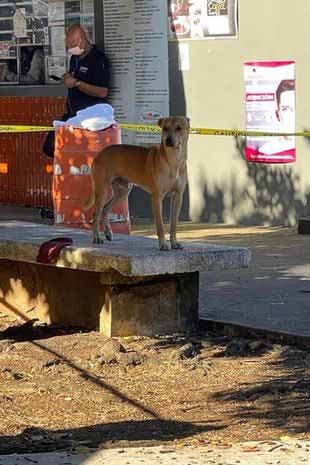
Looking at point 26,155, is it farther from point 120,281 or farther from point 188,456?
point 188,456

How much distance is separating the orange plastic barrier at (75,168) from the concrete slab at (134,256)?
3.20 meters

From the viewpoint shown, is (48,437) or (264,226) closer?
(48,437)

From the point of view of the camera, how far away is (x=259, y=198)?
14695mm

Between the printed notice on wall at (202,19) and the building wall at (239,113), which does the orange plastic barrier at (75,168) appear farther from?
the printed notice on wall at (202,19)

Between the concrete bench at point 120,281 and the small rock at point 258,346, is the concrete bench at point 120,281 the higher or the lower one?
the higher one

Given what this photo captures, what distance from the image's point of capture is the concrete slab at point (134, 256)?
855 cm

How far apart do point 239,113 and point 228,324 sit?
20.0 feet

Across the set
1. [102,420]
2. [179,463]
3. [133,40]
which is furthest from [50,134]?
[179,463]

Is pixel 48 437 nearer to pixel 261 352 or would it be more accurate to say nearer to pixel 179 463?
pixel 179 463

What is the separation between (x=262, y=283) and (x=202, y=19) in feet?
16.5

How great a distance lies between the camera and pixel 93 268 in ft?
28.8

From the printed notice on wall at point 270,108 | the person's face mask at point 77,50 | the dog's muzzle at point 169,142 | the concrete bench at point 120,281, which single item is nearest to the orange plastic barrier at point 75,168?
the person's face mask at point 77,50

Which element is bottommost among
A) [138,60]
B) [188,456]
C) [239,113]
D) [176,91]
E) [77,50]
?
[188,456]

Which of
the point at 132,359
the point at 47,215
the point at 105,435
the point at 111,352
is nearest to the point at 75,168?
the point at 47,215
